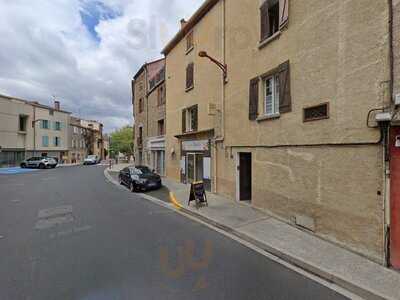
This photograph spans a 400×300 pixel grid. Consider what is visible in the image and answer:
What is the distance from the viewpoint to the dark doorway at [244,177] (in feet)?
35.2

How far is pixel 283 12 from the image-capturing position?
25.3ft

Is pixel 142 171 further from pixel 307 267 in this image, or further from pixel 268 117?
pixel 307 267

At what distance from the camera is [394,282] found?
4.27 meters

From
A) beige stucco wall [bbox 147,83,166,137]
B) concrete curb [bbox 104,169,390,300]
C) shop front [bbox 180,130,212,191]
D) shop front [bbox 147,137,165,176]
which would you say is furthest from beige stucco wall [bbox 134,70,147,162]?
concrete curb [bbox 104,169,390,300]

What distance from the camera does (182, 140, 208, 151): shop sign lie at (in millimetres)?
13624

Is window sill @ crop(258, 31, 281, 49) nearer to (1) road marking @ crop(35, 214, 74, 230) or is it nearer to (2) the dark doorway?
(2) the dark doorway

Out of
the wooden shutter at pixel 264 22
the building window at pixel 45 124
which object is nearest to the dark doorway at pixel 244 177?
the wooden shutter at pixel 264 22

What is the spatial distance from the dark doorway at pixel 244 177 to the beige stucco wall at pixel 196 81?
2.67 m

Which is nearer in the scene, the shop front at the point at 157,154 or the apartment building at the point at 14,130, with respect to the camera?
the shop front at the point at 157,154

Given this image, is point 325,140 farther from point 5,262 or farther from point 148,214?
point 5,262

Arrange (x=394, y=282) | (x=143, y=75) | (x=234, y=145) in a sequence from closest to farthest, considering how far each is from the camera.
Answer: (x=394, y=282) < (x=234, y=145) < (x=143, y=75)

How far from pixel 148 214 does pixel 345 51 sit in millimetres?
7605

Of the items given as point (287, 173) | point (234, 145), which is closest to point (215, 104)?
point (234, 145)

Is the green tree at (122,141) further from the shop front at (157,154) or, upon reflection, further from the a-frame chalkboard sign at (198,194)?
the a-frame chalkboard sign at (198,194)
